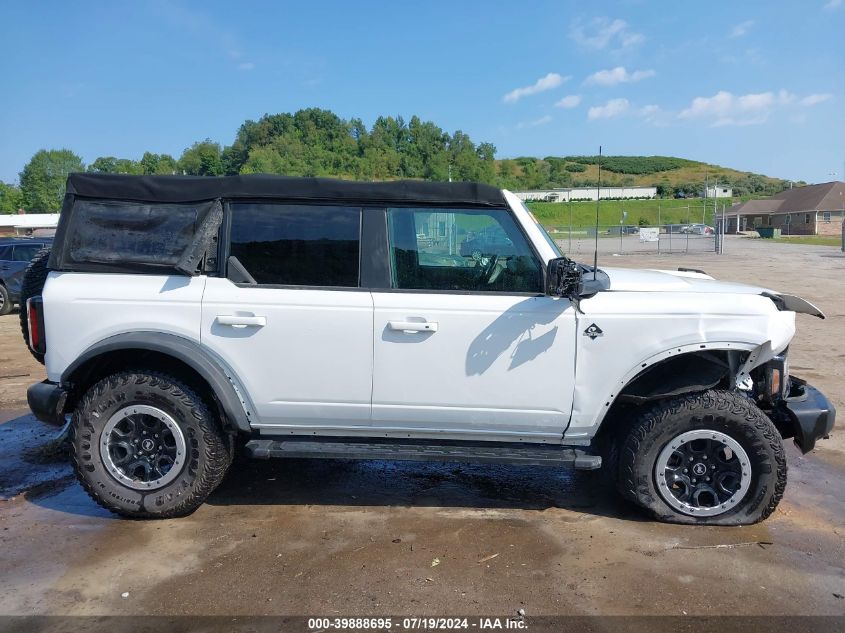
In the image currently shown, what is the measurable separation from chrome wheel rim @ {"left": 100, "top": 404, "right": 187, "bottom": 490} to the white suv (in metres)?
0.01

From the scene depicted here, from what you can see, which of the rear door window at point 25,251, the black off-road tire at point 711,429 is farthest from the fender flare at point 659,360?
the rear door window at point 25,251

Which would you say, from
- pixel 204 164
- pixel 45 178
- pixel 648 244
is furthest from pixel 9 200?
pixel 204 164

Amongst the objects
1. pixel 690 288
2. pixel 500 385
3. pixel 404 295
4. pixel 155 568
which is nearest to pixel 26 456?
pixel 155 568

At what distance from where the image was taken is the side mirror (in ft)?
11.6

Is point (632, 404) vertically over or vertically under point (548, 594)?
over

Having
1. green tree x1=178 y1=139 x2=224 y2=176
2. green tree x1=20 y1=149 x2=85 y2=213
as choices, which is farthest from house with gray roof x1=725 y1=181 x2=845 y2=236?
green tree x1=20 y1=149 x2=85 y2=213

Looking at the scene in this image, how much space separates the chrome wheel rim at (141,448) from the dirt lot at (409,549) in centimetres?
30

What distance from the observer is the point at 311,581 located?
10.9 ft

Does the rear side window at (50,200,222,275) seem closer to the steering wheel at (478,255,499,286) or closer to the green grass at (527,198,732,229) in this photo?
the steering wheel at (478,255,499,286)

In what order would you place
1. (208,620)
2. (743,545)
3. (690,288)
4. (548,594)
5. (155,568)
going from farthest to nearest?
1. (690,288)
2. (743,545)
3. (155,568)
4. (548,594)
5. (208,620)

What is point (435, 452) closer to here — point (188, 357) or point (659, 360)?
point (659, 360)

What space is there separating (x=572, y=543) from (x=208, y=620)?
6.52 ft

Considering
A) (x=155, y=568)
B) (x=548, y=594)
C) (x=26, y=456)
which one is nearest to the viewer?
(x=548, y=594)

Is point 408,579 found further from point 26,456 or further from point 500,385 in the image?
point 26,456
